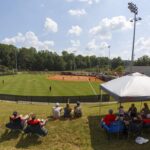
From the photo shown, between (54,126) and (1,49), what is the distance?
15145 cm

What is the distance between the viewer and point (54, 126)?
629 inches

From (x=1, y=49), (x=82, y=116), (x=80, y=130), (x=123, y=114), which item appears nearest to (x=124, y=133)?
(x=123, y=114)

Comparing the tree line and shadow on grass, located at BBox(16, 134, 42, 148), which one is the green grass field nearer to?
shadow on grass, located at BBox(16, 134, 42, 148)

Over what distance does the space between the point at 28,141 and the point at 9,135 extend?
146 centimetres


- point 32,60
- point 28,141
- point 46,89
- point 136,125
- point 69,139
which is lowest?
point 46,89

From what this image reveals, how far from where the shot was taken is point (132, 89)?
1417cm

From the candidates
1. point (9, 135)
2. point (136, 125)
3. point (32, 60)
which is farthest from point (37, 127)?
point (32, 60)

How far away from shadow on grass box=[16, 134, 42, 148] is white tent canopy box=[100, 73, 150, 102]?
14.6 ft

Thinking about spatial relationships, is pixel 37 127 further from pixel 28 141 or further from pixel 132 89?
pixel 132 89

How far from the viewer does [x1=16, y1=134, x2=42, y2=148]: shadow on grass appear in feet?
46.8

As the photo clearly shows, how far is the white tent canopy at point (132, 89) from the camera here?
13.7 meters

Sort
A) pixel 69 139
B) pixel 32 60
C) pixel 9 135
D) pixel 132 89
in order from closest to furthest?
pixel 132 89 → pixel 69 139 → pixel 9 135 → pixel 32 60

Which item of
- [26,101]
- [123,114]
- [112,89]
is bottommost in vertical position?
[26,101]

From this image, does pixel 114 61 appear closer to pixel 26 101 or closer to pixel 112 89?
pixel 26 101
